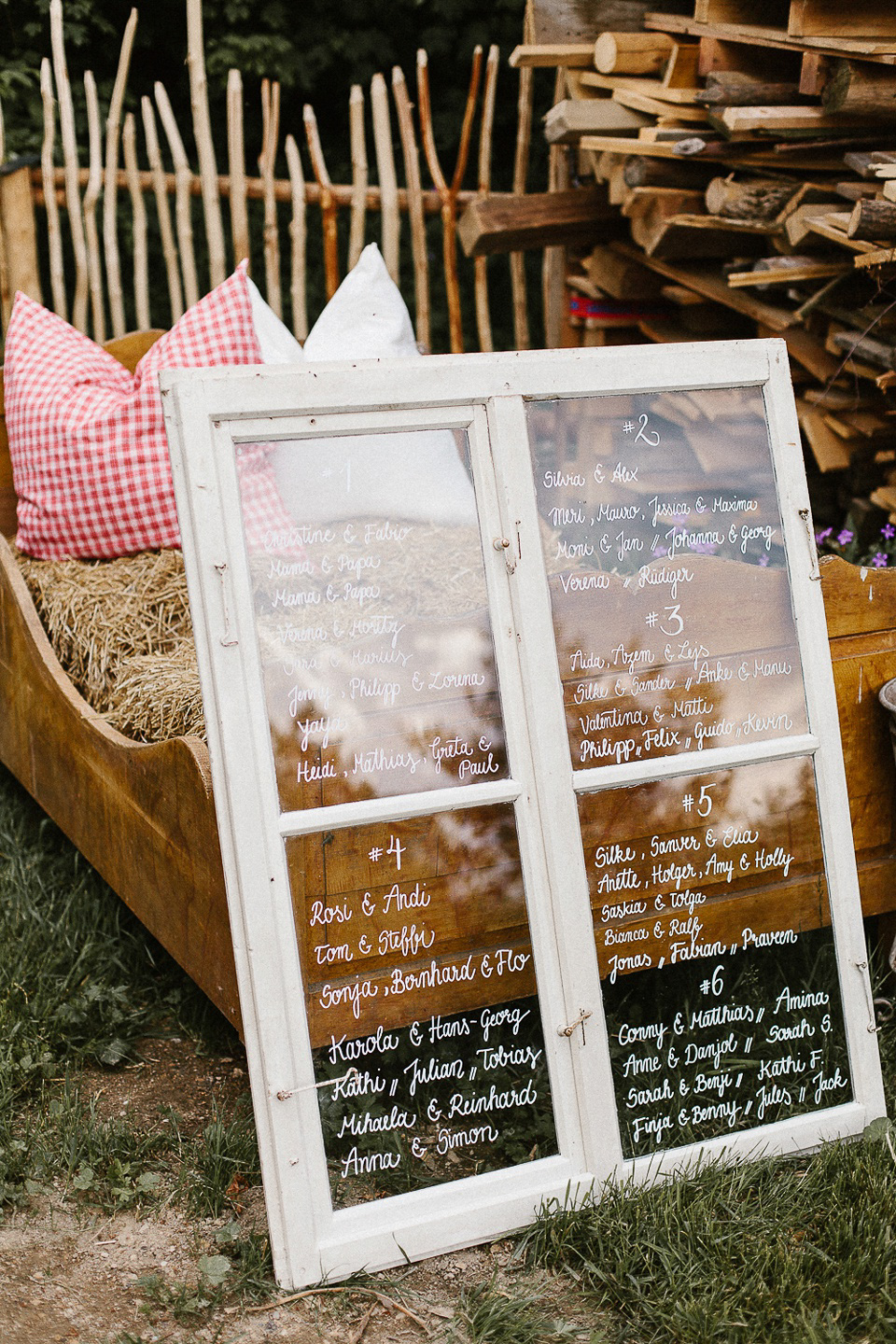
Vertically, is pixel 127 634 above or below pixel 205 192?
below

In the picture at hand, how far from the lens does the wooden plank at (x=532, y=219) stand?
4262mm

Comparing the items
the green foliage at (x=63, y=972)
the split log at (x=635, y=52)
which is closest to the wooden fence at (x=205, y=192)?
the split log at (x=635, y=52)

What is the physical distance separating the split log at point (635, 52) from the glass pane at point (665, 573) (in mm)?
2321

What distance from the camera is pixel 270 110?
4.84 metres

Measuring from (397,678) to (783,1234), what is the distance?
1.03 m

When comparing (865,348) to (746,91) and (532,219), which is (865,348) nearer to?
(746,91)

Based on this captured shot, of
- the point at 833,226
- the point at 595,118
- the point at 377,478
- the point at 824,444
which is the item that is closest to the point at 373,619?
the point at 377,478

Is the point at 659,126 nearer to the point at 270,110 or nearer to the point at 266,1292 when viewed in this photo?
the point at 270,110

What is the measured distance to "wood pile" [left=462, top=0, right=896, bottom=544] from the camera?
305cm

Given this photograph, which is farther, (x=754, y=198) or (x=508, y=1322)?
(x=754, y=198)

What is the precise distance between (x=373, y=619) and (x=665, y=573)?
512 millimetres

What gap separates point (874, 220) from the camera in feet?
9.29

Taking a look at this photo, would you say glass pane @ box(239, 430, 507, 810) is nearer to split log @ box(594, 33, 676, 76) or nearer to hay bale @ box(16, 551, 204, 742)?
hay bale @ box(16, 551, 204, 742)

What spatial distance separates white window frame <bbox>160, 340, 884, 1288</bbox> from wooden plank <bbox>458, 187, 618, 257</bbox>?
237 cm
